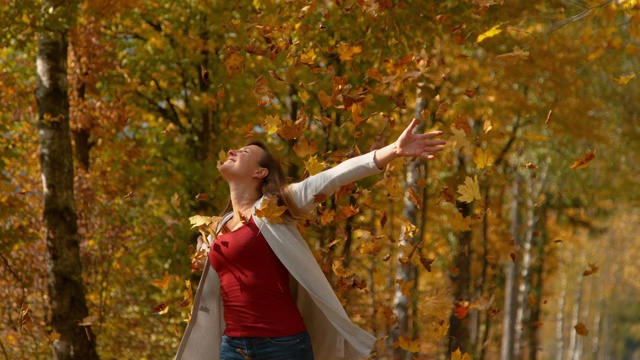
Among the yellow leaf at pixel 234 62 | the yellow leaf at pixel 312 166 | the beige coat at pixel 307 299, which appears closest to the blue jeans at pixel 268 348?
the beige coat at pixel 307 299

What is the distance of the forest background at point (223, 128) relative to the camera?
6562 millimetres

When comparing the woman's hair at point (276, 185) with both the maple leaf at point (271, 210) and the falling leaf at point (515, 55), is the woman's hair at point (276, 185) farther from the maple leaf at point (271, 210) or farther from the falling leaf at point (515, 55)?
the falling leaf at point (515, 55)

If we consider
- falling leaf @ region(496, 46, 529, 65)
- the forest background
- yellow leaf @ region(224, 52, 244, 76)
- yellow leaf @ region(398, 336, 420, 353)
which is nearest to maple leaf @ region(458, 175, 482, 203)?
the forest background

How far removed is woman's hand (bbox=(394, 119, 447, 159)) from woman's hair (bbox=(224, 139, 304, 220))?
2.39ft

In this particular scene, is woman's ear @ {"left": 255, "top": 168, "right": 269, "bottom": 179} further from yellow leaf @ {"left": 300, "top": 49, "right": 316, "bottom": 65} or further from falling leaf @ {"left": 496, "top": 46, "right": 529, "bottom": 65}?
falling leaf @ {"left": 496, "top": 46, "right": 529, "bottom": 65}

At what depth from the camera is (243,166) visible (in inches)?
200

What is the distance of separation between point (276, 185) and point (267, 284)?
55 cm

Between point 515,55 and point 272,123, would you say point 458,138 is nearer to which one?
point 515,55

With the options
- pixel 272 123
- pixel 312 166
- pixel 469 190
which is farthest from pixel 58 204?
pixel 469 190

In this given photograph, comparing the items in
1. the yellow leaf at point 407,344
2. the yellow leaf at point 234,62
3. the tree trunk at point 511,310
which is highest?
the yellow leaf at point 234,62

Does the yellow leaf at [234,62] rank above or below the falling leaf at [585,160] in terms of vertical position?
above

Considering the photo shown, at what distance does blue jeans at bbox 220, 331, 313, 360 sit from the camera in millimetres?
4773

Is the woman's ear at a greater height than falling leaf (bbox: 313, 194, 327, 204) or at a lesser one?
greater

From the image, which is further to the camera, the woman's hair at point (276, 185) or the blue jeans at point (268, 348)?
the woman's hair at point (276, 185)
